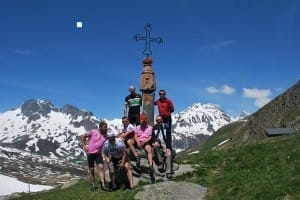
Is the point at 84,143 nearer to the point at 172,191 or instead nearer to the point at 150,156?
the point at 150,156

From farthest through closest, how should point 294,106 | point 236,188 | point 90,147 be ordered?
point 294,106
point 90,147
point 236,188

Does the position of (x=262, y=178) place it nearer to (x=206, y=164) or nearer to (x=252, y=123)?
(x=206, y=164)

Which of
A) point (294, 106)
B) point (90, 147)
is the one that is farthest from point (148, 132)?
point (294, 106)

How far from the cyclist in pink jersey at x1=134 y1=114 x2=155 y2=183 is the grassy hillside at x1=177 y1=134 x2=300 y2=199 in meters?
2.51

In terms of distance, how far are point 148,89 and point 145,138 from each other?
5.24 m

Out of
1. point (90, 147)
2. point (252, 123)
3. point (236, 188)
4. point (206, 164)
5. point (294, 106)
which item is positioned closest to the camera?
point (236, 188)

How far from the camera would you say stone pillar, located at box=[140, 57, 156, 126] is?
29000 mm

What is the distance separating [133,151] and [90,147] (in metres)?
2.49

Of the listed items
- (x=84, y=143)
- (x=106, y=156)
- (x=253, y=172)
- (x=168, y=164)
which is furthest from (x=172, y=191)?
(x=84, y=143)

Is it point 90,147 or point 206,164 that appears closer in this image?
point 90,147

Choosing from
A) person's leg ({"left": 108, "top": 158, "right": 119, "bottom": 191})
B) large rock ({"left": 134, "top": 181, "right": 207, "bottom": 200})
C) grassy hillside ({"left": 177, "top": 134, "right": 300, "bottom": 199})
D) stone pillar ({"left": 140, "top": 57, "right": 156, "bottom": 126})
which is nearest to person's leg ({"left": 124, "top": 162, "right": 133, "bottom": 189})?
person's leg ({"left": 108, "top": 158, "right": 119, "bottom": 191})

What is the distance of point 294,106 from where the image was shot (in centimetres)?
10469

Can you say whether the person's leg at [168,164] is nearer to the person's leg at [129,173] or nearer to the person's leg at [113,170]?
the person's leg at [129,173]

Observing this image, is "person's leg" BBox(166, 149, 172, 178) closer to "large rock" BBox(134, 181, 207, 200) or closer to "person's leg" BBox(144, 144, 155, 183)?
"person's leg" BBox(144, 144, 155, 183)
